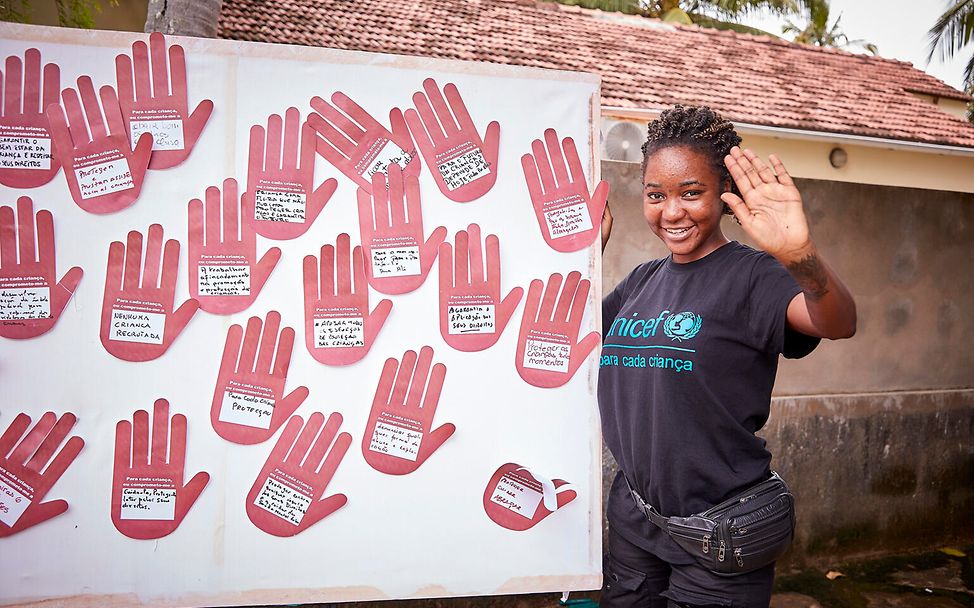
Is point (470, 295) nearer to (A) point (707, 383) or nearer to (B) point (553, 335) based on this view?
(B) point (553, 335)

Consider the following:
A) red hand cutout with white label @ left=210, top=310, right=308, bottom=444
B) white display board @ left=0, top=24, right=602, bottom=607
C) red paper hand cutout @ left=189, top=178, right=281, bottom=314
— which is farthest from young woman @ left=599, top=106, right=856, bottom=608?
red paper hand cutout @ left=189, top=178, right=281, bottom=314

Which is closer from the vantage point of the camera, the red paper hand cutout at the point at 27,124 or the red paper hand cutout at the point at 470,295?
the red paper hand cutout at the point at 27,124

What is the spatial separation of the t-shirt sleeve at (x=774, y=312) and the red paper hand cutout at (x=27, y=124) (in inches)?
71.0

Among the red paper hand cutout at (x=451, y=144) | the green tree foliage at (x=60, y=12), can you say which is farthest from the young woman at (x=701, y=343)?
the green tree foliage at (x=60, y=12)

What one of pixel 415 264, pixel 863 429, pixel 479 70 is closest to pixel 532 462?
pixel 415 264

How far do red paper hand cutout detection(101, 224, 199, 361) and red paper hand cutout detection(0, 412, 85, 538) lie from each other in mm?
Answer: 238

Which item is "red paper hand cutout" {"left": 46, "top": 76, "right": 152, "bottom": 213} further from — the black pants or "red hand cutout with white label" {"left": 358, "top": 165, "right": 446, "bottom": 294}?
the black pants

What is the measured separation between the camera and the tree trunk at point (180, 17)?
3.21 m

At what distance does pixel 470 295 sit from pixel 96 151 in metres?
1.05

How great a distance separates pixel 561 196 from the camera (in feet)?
6.75

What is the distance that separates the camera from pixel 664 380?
180cm

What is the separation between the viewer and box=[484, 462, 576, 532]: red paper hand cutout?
199 centimetres

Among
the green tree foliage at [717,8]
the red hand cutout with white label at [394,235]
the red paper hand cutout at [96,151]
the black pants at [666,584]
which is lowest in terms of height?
the black pants at [666,584]

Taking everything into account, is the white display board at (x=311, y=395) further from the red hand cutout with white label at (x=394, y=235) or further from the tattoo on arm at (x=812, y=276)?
the tattoo on arm at (x=812, y=276)
